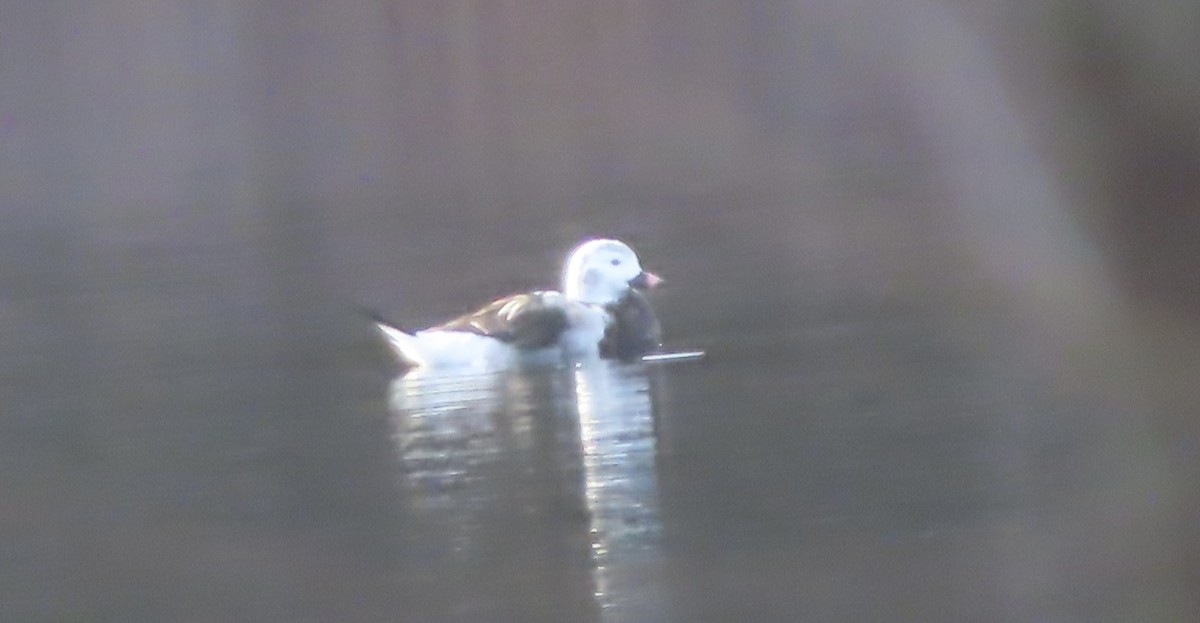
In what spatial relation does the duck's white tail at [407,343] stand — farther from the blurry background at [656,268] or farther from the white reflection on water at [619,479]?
the white reflection on water at [619,479]

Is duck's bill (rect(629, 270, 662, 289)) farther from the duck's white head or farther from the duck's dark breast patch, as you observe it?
the duck's dark breast patch

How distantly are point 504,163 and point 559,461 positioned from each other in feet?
17.1

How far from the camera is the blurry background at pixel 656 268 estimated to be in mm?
2676

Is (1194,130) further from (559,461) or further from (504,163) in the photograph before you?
(504,163)

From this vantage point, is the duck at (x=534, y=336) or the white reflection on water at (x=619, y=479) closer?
the white reflection on water at (x=619, y=479)

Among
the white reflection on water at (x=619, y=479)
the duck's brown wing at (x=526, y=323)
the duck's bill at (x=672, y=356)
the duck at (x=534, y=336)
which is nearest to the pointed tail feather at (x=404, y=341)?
the duck at (x=534, y=336)

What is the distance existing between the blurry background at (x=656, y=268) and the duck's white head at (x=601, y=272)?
22 centimetres

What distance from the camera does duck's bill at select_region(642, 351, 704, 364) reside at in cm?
412

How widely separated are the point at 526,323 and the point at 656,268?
1.57 m

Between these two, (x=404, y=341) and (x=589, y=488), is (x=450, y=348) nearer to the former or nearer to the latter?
(x=404, y=341)

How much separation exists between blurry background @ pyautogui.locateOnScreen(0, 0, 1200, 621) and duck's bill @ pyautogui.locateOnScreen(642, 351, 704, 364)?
93mm

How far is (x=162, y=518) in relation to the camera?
299 cm

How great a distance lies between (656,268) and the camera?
561cm

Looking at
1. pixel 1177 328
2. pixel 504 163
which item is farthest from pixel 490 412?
pixel 504 163
